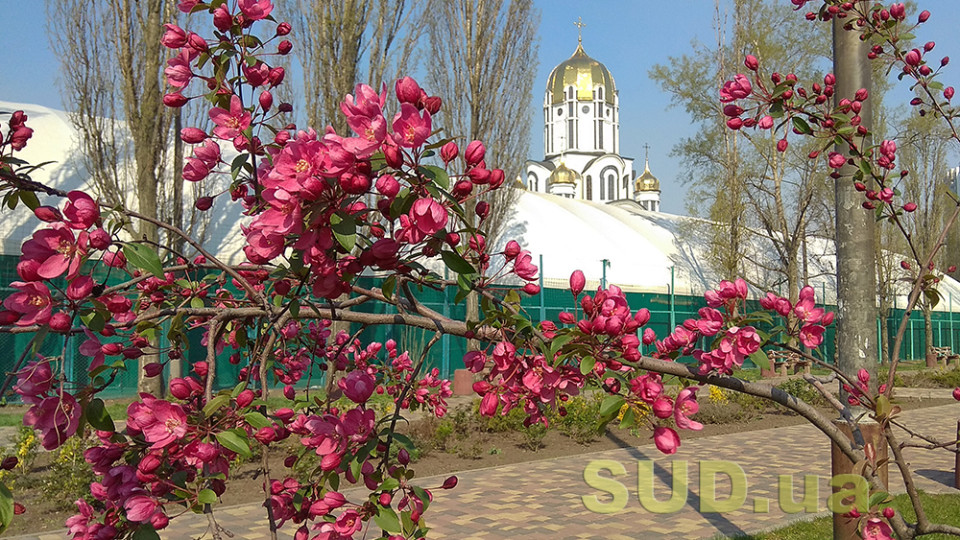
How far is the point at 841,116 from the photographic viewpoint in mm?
2498

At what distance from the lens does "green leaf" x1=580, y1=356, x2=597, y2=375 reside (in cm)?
146

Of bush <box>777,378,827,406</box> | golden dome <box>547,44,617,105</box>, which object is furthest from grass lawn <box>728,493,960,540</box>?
golden dome <box>547,44,617,105</box>

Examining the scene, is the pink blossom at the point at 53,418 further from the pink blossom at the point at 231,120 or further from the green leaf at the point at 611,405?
the green leaf at the point at 611,405

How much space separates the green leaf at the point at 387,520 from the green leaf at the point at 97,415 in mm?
490

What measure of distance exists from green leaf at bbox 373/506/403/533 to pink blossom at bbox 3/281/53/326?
0.66 metres

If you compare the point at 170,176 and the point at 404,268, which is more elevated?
the point at 170,176

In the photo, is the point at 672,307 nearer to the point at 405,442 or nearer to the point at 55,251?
the point at 405,442

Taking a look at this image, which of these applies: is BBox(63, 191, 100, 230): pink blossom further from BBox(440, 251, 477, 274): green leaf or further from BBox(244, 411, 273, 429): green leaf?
BBox(440, 251, 477, 274): green leaf

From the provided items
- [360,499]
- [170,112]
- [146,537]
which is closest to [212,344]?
[146,537]

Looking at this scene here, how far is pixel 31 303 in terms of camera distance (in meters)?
1.33

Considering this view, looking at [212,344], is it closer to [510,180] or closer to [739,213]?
[510,180]

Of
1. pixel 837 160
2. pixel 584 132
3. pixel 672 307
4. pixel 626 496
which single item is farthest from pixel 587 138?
pixel 837 160

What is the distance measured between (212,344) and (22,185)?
50 cm

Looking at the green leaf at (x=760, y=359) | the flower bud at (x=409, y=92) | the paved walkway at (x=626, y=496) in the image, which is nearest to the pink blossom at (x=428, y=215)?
the flower bud at (x=409, y=92)
